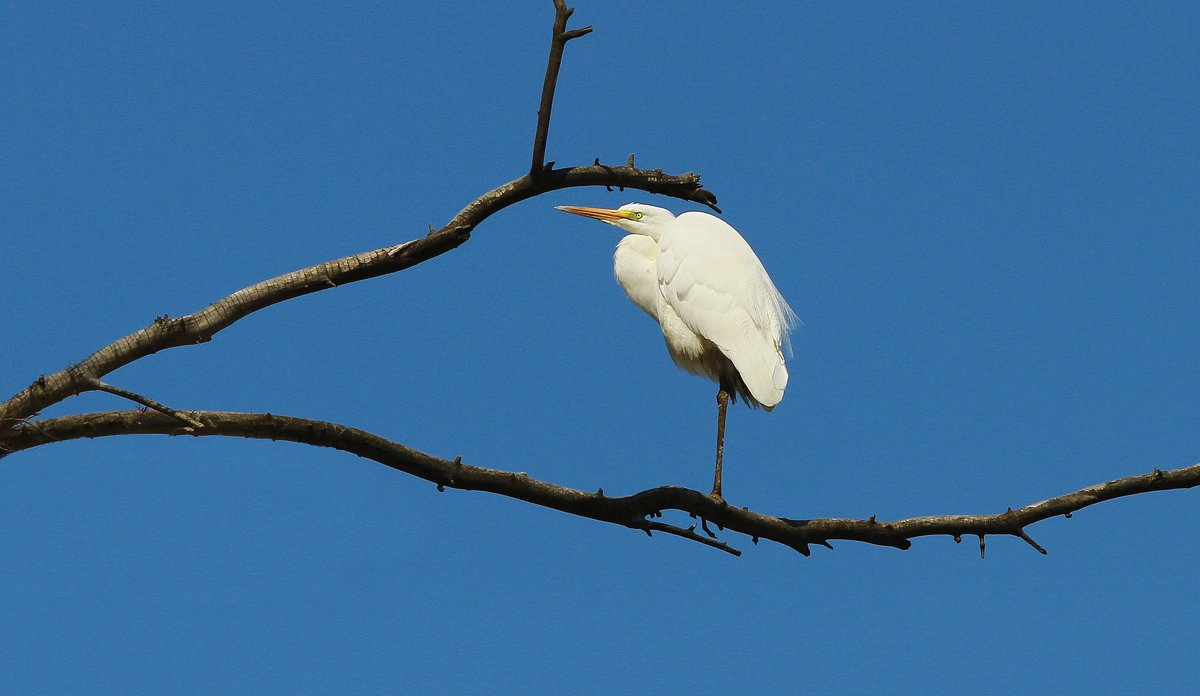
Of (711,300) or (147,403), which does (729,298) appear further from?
(147,403)

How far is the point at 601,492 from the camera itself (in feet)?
17.5

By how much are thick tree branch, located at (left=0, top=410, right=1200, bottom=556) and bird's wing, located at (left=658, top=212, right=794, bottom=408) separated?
1005mm

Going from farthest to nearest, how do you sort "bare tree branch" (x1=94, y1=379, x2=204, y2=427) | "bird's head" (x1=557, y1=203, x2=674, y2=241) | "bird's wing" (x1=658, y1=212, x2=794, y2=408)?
1. "bird's head" (x1=557, y1=203, x2=674, y2=241)
2. "bird's wing" (x1=658, y1=212, x2=794, y2=408)
3. "bare tree branch" (x1=94, y1=379, x2=204, y2=427)

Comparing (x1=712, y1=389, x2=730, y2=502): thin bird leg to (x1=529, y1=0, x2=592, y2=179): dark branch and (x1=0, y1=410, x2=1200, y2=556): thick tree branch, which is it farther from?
(x1=529, y1=0, x2=592, y2=179): dark branch

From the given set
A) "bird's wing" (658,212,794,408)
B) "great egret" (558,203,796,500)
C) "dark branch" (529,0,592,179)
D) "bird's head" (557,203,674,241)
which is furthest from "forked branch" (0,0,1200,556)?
"bird's head" (557,203,674,241)

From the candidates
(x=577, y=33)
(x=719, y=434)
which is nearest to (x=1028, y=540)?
(x=719, y=434)

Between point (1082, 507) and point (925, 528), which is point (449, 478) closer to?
point (925, 528)

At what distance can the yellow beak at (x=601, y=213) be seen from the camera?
7.61 metres

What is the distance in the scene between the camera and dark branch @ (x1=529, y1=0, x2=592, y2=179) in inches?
195

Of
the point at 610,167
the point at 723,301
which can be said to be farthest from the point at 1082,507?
the point at 610,167

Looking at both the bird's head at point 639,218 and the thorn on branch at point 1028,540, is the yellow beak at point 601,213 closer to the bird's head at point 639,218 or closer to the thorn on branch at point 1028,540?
the bird's head at point 639,218

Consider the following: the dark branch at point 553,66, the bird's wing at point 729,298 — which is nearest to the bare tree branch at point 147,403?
the dark branch at point 553,66

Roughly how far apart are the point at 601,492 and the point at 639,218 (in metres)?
2.71

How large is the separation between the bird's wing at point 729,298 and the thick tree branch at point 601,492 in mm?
1005
